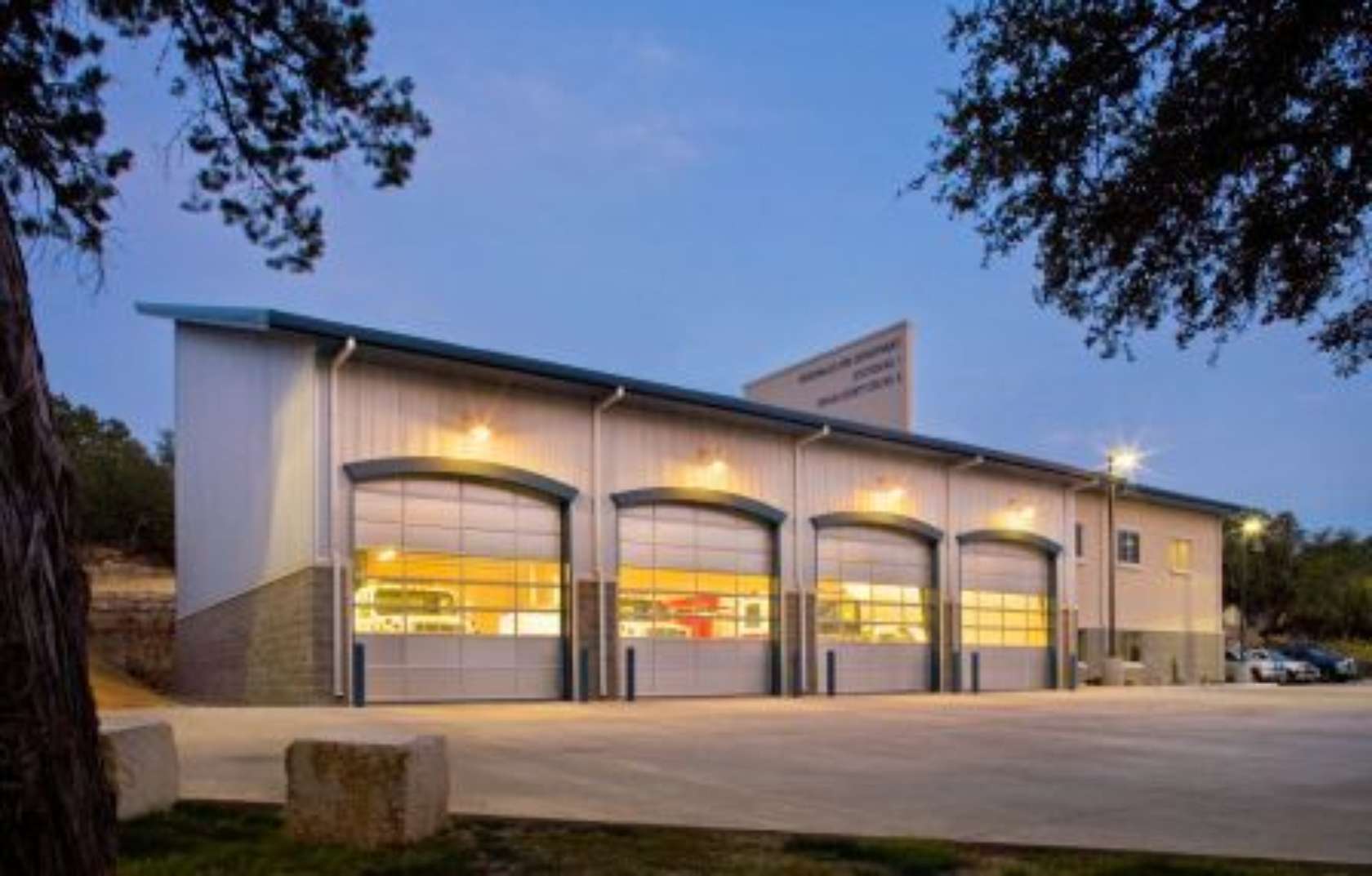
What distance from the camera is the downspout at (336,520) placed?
25094mm

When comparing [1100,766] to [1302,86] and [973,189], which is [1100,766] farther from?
[1302,86]

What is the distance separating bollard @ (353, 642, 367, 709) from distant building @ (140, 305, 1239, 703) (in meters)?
0.05

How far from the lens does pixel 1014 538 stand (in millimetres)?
41688

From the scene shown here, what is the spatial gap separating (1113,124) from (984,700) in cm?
2401

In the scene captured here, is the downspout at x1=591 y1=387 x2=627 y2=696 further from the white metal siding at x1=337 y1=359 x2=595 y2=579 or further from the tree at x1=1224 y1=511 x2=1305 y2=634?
the tree at x1=1224 y1=511 x2=1305 y2=634

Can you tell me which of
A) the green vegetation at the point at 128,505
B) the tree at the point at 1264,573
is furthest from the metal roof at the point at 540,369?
the tree at the point at 1264,573

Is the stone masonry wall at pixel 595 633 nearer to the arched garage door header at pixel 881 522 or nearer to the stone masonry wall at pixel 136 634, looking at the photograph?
the arched garage door header at pixel 881 522

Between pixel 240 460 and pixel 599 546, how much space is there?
24.6ft

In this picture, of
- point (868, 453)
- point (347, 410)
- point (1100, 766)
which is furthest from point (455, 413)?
point (1100, 766)

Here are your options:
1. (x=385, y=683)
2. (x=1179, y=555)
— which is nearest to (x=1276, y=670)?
(x=1179, y=555)

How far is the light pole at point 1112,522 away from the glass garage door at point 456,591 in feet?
75.5

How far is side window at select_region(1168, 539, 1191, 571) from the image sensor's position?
5278cm

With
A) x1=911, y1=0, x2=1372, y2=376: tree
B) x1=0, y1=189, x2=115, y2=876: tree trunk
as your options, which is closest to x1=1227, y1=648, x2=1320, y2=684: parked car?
x1=911, y1=0, x2=1372, y2=376: tree

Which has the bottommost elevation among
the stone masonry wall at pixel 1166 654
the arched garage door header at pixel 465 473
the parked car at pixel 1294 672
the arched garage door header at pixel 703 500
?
the parked car at pixel 1294 672
